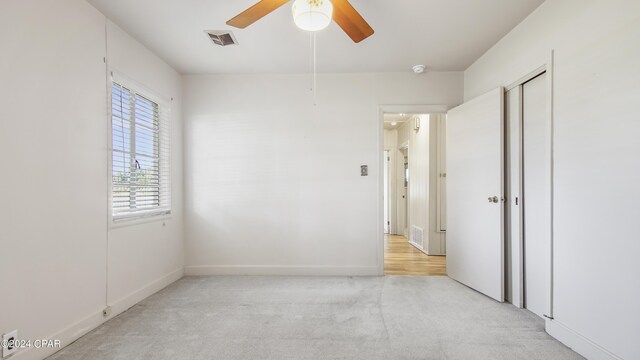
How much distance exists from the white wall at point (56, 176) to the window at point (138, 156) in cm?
16

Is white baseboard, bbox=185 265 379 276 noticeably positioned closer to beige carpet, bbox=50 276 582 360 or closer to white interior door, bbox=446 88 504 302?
beige carpet, bbox=50 276 582 360

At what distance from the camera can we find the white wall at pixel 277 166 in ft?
11.9

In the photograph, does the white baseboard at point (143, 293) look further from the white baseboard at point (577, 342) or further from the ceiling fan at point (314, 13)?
the white baseboard at point (577, 342)

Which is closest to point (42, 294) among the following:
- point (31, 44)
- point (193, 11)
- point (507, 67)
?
point (31, 44)

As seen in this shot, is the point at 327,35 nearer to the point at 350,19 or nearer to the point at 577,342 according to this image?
the point at 350,19

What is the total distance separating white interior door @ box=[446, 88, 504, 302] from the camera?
9.08 feet

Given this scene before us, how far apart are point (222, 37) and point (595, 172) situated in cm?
308

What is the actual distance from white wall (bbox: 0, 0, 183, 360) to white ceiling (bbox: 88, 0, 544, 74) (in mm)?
403

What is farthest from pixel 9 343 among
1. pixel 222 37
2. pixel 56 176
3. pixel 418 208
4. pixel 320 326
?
pixel 418 208

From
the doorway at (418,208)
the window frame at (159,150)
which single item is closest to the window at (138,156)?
the window frame at (159,150)

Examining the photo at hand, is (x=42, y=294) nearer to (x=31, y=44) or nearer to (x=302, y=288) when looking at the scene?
(x=31, y=44)

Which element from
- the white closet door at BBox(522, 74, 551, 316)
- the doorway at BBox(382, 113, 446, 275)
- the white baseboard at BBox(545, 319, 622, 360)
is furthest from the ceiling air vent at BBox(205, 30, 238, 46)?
the white baseboard at BBox(545, 319, 622, 360)

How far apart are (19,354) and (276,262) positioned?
90.0 inches

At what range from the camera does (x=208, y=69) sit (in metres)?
3.51
